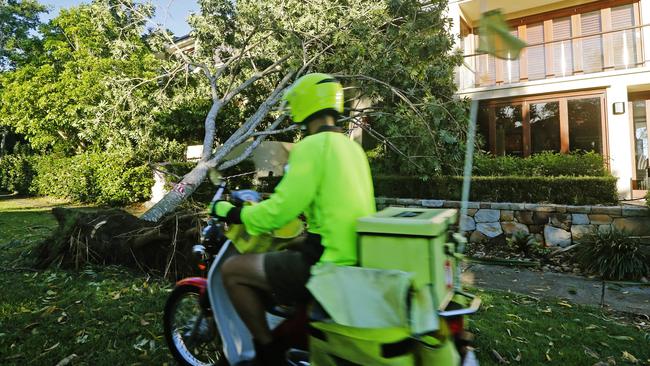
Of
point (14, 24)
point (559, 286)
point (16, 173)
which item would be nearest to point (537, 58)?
point (559, 286)

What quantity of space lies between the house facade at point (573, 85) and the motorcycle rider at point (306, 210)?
442 inches

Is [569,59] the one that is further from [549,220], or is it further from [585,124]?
[549,220]

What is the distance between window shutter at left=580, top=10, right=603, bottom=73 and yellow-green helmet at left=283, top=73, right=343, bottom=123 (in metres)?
14.7

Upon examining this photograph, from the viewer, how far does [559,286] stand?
19.3ft

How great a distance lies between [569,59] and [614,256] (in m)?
10.1

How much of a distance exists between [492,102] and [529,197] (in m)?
7.21

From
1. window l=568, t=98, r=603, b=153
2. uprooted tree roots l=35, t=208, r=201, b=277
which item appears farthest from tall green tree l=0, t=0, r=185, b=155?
window l=568, t=98, r=603, b=153

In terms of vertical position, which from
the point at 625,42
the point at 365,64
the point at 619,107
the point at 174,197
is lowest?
the point at 174,197

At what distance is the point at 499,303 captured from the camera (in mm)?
4965

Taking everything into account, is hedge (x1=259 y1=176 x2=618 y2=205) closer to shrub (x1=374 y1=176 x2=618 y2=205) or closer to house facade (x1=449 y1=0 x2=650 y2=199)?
shrub (x1=374 y1=176 x2=618 y2=205)

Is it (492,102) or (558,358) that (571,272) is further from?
(492,102)

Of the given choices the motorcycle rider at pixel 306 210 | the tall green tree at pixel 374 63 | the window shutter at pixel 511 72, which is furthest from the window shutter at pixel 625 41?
the motorcycle rider at pixel 306 210

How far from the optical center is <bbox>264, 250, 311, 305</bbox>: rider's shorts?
2.15 meters

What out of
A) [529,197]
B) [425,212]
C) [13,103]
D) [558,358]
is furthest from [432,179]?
[13,103]
